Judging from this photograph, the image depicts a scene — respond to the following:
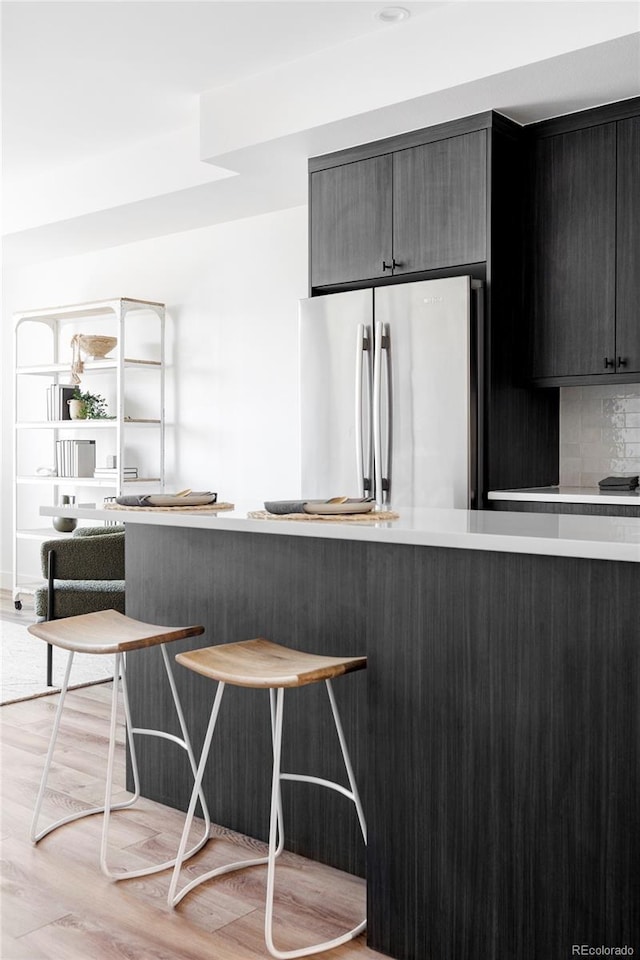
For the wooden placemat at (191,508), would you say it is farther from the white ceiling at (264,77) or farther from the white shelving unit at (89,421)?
the white shelving unit at (89,421)

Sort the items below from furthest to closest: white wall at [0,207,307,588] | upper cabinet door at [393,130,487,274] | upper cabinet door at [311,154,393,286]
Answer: white wall at [0,207,307,588] < upper cabinet door at [311,154,393,286] < upper cabinet door at [393,130,487,274]

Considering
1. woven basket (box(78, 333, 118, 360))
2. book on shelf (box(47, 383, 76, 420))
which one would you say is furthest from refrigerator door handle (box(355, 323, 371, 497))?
book on shelf (box(47, 383, 76, 420))

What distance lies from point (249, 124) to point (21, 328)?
370cm

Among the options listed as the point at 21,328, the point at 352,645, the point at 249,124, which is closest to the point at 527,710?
the point at 352,645

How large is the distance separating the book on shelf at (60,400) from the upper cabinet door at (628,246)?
387 centimetres

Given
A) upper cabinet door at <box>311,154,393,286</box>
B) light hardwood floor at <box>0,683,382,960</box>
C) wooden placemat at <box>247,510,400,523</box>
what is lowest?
light hardwood floor at <box>0,683,382,960</box>

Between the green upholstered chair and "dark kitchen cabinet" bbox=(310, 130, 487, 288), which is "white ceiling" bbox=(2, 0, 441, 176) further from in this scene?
the green upholstered chair

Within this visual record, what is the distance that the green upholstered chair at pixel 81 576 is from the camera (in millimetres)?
4359

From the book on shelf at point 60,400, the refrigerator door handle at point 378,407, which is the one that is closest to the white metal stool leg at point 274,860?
the refrigerator door handle at point 378,407

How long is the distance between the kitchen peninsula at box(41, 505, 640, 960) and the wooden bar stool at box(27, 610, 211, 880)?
0.35 m

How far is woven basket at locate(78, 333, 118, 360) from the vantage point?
5809 mm

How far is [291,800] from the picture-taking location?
8.32ft

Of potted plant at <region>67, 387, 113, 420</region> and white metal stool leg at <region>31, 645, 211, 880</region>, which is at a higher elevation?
potted plant at <region>67, 387, 113, 420</region>

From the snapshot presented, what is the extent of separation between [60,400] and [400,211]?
10.4 ft
